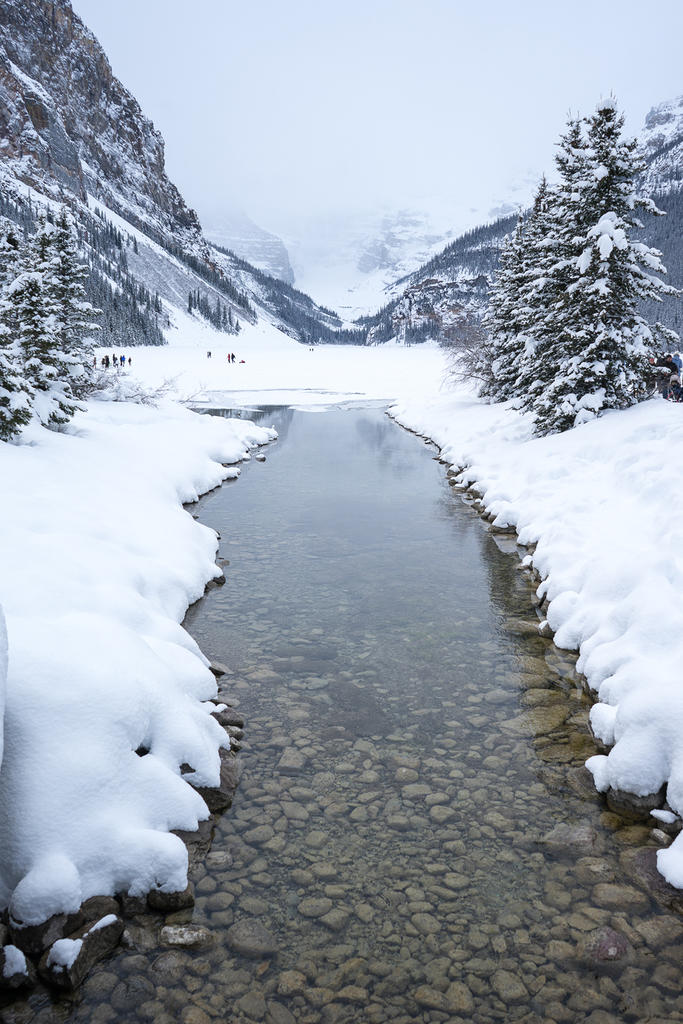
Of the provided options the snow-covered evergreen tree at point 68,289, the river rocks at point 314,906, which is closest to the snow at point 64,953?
the river rocks at point 314,906

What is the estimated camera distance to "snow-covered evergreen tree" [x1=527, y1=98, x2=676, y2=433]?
1677 cm

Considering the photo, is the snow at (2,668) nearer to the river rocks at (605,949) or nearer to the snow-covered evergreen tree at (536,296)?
the river rocks at (605,949)

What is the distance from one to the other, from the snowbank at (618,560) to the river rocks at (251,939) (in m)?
2.99

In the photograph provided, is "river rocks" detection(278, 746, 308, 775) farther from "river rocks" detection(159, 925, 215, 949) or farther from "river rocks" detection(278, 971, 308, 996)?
"river rocks" detection(278, 971, 308, 996)

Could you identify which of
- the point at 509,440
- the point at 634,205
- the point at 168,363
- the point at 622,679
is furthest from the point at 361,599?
the point at 168,363

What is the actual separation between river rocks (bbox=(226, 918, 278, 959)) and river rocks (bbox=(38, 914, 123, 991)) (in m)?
0.77

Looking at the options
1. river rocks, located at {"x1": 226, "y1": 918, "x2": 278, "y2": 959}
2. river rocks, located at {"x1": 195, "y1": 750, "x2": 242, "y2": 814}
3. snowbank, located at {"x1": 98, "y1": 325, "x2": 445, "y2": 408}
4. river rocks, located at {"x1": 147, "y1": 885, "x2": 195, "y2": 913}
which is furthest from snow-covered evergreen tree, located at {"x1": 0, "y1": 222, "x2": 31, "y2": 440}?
snowbank, located at {"x1": 98, "y1": 325, "x2": 445, "y2": 408}

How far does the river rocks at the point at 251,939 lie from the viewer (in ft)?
13.7

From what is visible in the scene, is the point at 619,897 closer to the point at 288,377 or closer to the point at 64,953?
the point at 64,953

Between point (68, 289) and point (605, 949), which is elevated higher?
point (68, 289)

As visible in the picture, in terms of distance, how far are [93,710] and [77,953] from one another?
1.61 metres

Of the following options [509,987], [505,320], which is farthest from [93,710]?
[505,320]

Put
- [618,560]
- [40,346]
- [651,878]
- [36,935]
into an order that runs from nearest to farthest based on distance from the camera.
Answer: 1. [36,935]
2. [651,878]
3. [618,560]
4. [40,346]

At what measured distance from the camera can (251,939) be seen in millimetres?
4258
